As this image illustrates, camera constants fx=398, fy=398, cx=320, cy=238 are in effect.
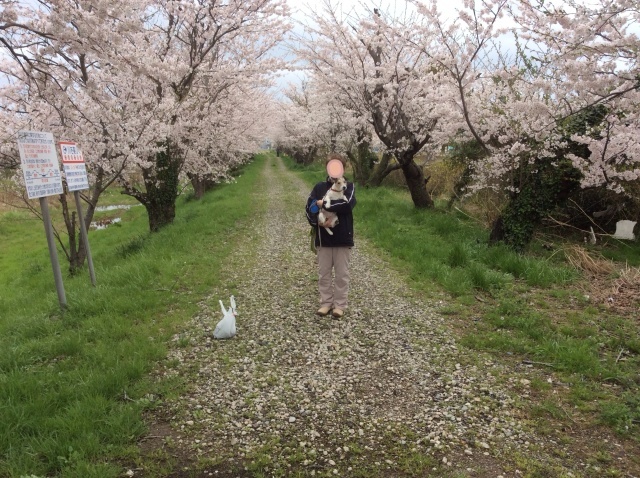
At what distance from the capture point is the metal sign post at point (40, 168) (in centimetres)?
484

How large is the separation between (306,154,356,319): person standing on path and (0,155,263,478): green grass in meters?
2.04

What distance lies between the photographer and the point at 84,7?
4.51m

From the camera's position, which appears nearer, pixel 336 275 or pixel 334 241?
pixel 334 241

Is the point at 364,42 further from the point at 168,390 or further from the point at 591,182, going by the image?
the point at 168,390

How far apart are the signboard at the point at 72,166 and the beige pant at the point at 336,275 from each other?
12.8 ft

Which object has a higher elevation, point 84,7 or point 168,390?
point 84,7

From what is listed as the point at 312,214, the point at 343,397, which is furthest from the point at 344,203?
the point at 343,397

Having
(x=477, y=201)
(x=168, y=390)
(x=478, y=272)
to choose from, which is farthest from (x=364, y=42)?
(x=168, y=390)

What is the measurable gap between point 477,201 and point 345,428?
10.2 meters

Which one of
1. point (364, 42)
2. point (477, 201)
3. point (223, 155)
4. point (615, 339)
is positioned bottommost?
point (615, 339)

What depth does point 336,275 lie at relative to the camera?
561 cm

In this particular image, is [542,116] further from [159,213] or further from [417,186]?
[159,213]

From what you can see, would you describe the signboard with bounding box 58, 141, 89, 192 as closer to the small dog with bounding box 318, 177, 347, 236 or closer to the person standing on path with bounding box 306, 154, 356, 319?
the person standing on path with bounding box 306, 154, 356, 319

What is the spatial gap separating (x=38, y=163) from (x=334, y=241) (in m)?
3.92
